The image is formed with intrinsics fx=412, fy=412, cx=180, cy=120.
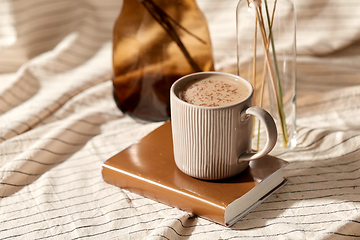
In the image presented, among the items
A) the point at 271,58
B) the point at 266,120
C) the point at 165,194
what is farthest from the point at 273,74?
the point at 165,194

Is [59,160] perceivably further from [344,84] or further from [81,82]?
[344,84]

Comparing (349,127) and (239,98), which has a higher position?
(239,98)

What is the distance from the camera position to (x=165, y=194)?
0.63 meters

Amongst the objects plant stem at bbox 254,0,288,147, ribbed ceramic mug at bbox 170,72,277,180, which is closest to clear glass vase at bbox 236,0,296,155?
plant stem at bbox 254,0,288,147

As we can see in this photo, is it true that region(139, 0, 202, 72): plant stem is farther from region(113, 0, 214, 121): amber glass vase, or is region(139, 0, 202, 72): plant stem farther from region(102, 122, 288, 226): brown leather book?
region(102, 122, 288, 226): brown leather book

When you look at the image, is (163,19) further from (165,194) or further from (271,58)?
(165,194)

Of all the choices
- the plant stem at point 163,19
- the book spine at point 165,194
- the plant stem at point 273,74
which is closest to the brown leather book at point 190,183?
the book spine at point 165,194

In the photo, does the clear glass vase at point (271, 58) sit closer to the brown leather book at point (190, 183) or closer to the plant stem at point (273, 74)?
the plant stem at point (273, 74)

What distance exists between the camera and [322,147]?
2.52 ft

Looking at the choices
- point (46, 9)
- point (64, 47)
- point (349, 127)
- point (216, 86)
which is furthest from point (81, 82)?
point (349, 127)

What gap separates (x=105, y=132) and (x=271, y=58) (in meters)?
0.38

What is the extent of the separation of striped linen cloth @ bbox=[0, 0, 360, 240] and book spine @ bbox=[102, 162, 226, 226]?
0.04ft

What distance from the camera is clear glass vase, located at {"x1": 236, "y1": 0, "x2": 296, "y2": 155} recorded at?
702 millimetres

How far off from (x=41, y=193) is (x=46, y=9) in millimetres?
764
